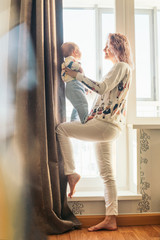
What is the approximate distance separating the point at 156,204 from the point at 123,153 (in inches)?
18.7

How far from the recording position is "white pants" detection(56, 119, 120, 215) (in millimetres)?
1972

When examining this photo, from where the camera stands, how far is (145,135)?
2209 millimetres

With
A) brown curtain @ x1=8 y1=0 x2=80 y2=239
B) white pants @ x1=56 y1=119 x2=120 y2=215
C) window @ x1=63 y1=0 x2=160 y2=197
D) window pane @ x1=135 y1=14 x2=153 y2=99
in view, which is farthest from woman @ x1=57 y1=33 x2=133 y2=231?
window pane @ x1=135 y1=14 x2=153 y2=99

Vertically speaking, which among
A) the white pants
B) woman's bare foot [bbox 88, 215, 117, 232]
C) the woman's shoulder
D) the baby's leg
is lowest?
woman's bare foot [bbox 88, 215, 117, 232]

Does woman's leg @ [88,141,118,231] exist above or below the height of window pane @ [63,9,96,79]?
below

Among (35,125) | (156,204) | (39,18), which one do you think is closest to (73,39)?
(39,18)

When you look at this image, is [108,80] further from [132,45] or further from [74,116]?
[132,45]

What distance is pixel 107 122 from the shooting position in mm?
1966

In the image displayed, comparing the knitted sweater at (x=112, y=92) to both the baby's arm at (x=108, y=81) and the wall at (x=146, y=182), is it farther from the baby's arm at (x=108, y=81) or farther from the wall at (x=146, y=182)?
the wall at (x=146, y=182)

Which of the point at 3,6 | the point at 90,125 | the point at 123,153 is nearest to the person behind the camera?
the point at 90,125

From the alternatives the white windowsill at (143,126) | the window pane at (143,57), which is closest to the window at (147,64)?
the window pane at (143,57)

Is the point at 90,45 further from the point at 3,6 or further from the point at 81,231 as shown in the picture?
the point at 81,231

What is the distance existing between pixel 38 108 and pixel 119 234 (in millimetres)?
1035

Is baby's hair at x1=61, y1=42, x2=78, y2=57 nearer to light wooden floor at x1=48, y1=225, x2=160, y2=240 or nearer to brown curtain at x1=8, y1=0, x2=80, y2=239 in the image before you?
brown curtain at x1=8, y1=0, x2=80, y2=239
